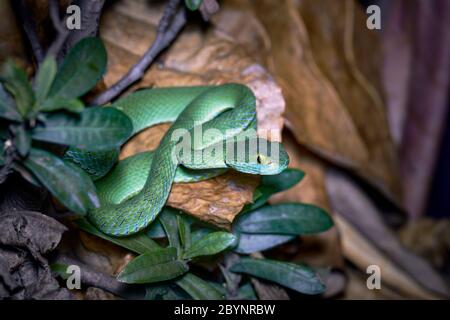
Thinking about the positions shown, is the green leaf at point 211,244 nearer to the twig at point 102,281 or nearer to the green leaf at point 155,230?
the green leaf at point 155,230

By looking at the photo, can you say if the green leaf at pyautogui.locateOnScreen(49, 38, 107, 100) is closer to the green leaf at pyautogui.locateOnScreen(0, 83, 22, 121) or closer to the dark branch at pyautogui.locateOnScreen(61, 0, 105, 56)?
the green leaf at pyautogui.locateOnScreen(0, 83, 22, 121)

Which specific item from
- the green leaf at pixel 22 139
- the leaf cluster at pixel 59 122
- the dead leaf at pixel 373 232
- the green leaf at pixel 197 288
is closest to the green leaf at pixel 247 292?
the green leaf at pixel 197 288

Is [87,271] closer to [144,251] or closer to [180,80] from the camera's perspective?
[144,251]

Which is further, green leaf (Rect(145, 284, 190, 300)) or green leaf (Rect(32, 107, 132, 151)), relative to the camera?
green leaf (Rect(145, 284, 190, 300))

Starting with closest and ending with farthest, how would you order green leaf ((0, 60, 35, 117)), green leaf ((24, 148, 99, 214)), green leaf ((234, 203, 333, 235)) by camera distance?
green leaf ((0, 60, 35, 117)), green leaf ((24, 148, 99, 214)), green leaf ((234, 203, 333, 235))

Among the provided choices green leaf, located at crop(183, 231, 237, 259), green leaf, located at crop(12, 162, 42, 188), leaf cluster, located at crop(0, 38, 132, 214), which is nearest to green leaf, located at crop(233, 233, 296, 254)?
green leaf, located at crop(183, 231, 237, 259)
